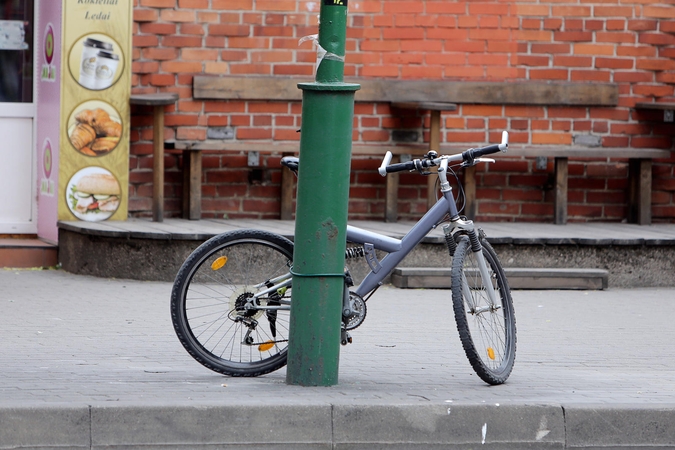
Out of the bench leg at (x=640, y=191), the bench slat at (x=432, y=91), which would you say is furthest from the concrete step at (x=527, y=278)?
the bench slat at (x=432, y=91)

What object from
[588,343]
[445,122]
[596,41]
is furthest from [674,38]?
[588,343]

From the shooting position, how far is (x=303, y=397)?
4.85 m

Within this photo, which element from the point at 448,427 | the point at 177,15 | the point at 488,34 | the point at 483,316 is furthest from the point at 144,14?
the point at 448,427

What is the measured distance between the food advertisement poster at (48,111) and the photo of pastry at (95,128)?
146 millimetres

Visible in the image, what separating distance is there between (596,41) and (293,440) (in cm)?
642

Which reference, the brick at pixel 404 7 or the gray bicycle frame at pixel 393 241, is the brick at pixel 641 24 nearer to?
the brick at pixel 404 7

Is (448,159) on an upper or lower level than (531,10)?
lower

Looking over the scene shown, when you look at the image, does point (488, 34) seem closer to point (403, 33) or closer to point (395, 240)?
point (403, 33)

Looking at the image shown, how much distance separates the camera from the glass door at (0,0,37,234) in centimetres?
956

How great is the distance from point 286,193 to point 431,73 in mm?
1649

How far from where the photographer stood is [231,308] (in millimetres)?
5363

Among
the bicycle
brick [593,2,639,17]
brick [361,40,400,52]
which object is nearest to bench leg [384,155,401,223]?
brick [361,40,400,52]

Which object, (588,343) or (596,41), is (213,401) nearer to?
(588,343)

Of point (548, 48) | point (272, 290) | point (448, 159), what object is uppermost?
point (548, 48)
